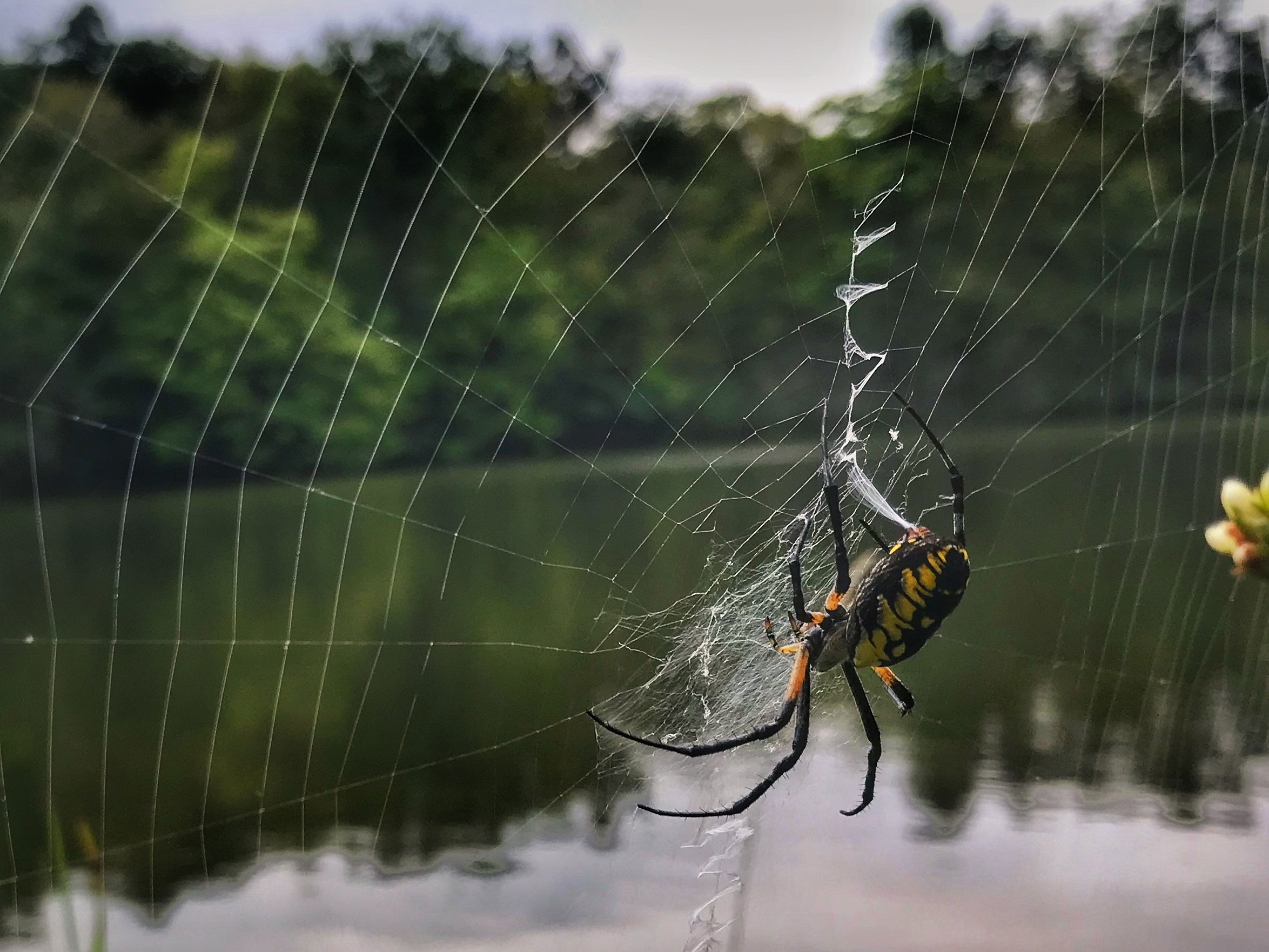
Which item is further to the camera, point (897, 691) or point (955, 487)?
point (897, 691)

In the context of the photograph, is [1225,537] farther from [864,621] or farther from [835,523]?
[864,621]

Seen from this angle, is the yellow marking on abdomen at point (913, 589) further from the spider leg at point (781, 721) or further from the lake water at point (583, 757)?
the lake water at point (583, 757)

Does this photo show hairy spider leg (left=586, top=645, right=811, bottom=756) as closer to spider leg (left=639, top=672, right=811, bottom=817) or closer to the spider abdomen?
spider leg (left=639, top=672, right=811, bottom=817)

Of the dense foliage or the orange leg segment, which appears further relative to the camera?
the dense foliage

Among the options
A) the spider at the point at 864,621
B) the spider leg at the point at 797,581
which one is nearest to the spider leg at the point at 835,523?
the spider at the point at 864,621

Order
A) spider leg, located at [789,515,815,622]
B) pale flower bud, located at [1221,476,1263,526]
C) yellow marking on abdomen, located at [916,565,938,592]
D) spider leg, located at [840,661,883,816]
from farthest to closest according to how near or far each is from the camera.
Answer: spider leg, located at [840,661,883,816] < spider leg, located at [789,515,815,622] < yellow marking on abdomen, located at [916,565,938,592] < pale flower bud, located at [1221,476,1263,526]

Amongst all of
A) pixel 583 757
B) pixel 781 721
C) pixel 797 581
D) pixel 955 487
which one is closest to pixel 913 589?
pixel 797 581

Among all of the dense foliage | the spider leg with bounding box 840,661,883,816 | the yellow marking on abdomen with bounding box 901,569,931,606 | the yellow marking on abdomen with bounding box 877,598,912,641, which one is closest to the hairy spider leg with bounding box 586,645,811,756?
the spider leg with bounding box 840,661,883,816
